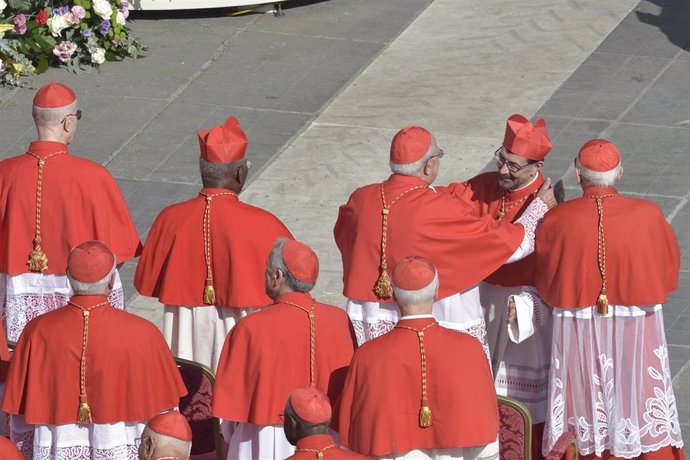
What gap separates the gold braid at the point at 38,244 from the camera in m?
9.53

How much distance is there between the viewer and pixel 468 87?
566 inches

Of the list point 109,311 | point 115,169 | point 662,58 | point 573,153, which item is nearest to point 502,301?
point 109,311

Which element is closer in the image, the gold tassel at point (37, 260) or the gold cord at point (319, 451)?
the gold cord at point (319, 451)

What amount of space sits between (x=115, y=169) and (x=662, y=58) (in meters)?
4.63

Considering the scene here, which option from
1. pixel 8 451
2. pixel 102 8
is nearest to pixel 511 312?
pixel 8 451

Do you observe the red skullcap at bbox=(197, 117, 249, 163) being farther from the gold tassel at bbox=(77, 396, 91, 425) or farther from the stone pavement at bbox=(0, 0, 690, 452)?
the stone pavement at bbox=(0, 0, 690, 452)

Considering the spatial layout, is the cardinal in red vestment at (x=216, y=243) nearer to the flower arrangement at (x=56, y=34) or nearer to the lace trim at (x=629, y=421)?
the lace trim at (x=629, y=421)

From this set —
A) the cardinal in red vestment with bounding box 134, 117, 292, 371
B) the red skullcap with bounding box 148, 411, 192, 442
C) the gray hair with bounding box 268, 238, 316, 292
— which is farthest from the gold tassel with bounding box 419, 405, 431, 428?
the cardinal in red vestment with bounding box 134, 117, 292, 371

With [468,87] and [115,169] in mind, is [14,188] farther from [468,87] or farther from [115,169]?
[468,87]

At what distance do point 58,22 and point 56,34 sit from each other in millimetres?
181

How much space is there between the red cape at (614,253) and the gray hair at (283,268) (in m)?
1.41

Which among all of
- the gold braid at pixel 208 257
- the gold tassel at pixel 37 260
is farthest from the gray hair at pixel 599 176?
the gold tassel at pixel 37 260

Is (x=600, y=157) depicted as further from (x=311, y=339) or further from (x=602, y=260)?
(x=311, y=339)

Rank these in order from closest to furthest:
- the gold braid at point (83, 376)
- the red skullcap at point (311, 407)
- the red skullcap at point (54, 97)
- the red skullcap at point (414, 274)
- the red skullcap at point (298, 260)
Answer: the red skullcap at point (311, 407)
the red skullcap at point (414, 274)
the red skullcap at point (298, 260)
the gold braid at point (83, 376)
the red skullcap at point (54, 97)
